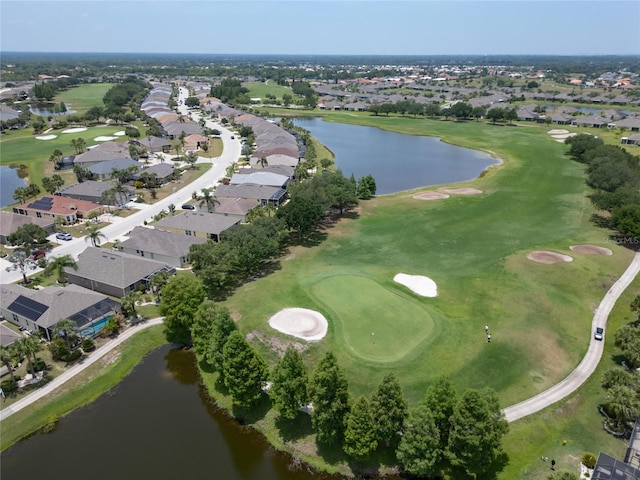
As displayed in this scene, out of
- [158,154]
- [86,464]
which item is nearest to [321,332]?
[86,464]

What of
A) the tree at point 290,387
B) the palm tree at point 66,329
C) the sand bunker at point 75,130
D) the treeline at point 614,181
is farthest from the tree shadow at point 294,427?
the sand bunker at point 75,130

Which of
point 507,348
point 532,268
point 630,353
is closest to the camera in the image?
point 630,353

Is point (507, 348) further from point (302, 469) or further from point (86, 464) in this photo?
point (86, 464)

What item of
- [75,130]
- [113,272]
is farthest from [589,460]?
[75,130]

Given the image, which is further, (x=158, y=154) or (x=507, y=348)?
(x=158, y=154)

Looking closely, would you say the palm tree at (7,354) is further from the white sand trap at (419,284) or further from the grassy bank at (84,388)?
the white sand trap at (419,284)

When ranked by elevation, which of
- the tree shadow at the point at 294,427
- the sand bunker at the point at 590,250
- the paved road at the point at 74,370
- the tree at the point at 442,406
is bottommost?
the paved road at the point at 74,370
